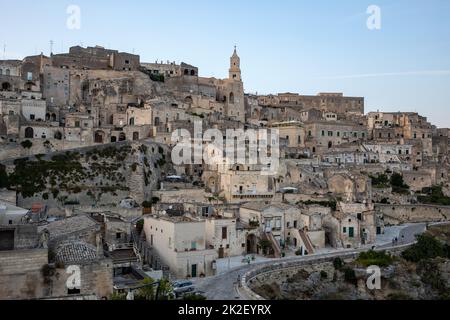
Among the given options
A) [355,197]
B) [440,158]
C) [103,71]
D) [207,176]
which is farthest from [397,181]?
[103,71]

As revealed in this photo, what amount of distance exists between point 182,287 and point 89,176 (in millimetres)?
19735

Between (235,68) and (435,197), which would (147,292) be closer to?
(435,197)

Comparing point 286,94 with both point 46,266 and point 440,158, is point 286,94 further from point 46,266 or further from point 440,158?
point 46,266

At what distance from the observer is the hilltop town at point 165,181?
22.8m

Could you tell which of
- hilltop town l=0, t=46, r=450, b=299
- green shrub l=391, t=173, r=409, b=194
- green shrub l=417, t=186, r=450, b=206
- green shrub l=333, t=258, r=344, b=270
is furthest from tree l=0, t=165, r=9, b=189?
green shrub l=417, t=186, r=450, b=206

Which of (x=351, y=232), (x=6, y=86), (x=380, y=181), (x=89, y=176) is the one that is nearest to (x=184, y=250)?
(x=351, y=232)

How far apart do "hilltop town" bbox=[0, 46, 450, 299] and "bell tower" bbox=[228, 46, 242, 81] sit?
0.86ft

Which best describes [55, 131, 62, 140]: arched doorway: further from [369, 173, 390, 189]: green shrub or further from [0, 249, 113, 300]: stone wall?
[369, 173, 390, 189]: green shrub

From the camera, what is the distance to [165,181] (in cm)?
4344

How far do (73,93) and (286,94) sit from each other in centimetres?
3946

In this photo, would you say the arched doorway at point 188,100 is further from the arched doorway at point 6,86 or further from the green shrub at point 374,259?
the green shrub at point 374,259

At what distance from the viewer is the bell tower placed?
2849 inches

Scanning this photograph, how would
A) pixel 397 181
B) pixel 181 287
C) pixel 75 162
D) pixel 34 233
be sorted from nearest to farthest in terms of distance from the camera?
pixel 34 233 → pixel 181 287 → pixel 75 162 → pixel 397 181

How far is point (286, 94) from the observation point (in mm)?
85938
